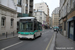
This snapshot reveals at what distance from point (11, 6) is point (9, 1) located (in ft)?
4.48

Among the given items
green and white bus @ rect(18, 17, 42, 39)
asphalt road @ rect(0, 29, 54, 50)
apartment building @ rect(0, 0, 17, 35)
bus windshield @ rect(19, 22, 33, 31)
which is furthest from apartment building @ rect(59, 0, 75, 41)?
apartment building @ rect(0, 0, 17, 35)

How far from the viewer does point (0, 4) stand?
55.0 feet

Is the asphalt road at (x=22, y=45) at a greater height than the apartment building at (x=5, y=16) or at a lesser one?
lesser

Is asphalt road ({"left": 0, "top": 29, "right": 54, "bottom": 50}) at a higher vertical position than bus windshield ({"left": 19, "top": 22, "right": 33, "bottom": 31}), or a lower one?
lower

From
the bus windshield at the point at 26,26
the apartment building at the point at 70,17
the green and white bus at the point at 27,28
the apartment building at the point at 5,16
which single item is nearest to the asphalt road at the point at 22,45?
the green and white bus at the point at 27,28

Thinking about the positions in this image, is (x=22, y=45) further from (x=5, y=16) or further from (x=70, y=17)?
(x=5, y=16)

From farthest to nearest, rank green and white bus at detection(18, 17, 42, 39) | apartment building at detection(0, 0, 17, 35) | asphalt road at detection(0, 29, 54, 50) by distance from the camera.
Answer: apartment building at detection(0, 0, 17, 35)
green and white bus at detection(18, 17, 42, 39)
asphalt road at detection(0, 29, 54, 50)

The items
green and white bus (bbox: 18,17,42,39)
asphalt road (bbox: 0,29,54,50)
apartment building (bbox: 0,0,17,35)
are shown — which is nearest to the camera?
asphalt road (bbox: 0,29,54,50)

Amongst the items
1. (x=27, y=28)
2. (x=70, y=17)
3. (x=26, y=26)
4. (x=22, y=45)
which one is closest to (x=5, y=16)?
(x=26, y=26)

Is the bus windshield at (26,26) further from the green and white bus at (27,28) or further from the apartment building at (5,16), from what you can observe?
the apartment building at (5,16)

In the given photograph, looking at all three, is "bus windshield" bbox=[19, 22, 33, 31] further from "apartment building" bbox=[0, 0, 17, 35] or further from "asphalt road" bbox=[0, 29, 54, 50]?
"apartment building" bbox=[0, 0, 17, 35]

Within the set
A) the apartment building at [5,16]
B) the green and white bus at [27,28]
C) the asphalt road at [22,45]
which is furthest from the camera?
the apartment building at [5,16]

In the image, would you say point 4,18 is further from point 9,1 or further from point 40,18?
point 40,18

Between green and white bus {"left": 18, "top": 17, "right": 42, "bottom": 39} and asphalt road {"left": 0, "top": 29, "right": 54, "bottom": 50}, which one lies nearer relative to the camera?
asphalt road {"left": 0, "top": 29, "right": 54, "bottom": 50}
